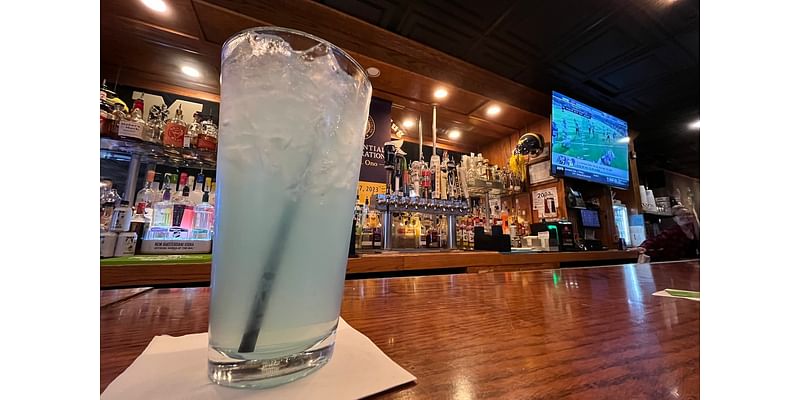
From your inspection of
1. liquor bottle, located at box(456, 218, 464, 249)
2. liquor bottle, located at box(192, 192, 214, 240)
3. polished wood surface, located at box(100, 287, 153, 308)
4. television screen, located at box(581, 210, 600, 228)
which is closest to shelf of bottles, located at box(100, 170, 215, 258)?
liquor bottle, located at box(192, 192, 214, 240)

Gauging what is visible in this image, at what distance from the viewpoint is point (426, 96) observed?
238 cm

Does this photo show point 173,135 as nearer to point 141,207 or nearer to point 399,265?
point 141,207

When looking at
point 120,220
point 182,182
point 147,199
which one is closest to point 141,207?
point 147,199

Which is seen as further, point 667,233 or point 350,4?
point 667,233

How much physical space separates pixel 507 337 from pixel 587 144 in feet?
10.3

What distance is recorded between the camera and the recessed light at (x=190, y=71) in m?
1.96

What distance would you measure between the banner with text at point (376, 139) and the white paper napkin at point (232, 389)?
2063mm

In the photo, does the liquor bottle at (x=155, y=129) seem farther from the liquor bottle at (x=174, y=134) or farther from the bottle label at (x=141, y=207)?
the bottle label at (x=141, y=207)

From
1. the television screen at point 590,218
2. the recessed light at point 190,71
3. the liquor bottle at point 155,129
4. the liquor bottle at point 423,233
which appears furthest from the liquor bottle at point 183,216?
the television screen at point 590,218

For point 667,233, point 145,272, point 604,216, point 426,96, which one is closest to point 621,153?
point 604,216

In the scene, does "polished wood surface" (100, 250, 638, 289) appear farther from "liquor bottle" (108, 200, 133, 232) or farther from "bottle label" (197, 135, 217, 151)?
"bottle label" (197, 135, 217, 151)

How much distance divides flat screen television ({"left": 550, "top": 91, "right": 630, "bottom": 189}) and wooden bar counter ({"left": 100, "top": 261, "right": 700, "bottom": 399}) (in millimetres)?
2215

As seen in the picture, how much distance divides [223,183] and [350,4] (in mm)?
2043

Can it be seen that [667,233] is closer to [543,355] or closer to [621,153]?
[621,153]
